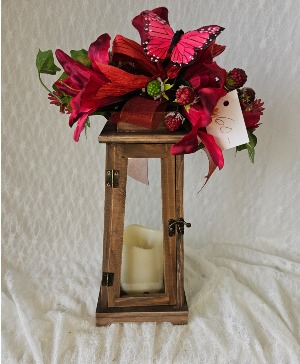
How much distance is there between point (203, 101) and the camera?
0.89m

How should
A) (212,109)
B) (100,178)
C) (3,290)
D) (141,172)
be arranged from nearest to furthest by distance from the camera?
(212,109), (141,172), (3,290), (100,178)

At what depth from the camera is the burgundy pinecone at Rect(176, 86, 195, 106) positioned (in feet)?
2.91

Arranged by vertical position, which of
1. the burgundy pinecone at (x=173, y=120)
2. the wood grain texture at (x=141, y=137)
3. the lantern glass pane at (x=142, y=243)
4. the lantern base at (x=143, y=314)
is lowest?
the lantern base at (x=143, y=314)

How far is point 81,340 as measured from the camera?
1.06m

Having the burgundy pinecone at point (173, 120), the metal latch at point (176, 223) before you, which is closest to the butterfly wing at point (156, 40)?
the burgundy pinecone at point (173, 120)

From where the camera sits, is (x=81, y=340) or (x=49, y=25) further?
(x=49, y=25)

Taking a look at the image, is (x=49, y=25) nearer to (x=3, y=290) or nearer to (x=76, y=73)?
(x=76, y=73)

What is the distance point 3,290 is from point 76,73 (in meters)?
0.64

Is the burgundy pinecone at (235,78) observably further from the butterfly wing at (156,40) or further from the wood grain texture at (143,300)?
the wood grain texture at (143,300)

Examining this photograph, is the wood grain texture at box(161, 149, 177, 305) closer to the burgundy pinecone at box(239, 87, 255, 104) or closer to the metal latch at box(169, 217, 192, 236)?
the metal latch at box(169, 217, 192, 236)

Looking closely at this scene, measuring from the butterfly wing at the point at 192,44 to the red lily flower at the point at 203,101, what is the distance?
0.05m

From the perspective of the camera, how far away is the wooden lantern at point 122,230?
0.97 m

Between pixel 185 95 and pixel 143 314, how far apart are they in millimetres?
538

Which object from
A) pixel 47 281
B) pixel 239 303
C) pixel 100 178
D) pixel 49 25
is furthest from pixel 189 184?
pixel 49 25
